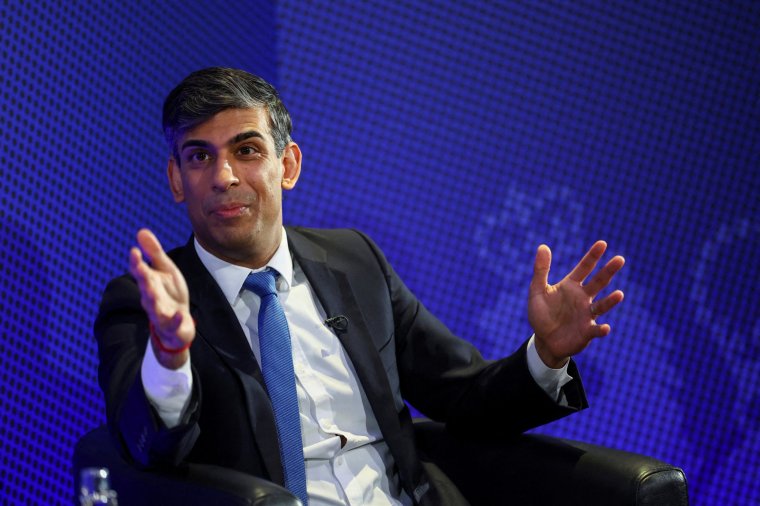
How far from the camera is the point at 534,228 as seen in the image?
4016 mm

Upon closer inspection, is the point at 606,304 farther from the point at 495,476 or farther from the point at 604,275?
the point at 495,476

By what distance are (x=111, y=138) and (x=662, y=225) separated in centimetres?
229

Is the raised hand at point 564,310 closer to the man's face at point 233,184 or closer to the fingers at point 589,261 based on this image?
the fingers at point 589,261

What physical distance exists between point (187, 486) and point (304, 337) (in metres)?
0.60

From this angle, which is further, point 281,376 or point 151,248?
point 281,376

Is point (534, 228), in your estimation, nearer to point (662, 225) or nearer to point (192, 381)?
point (662, 225)

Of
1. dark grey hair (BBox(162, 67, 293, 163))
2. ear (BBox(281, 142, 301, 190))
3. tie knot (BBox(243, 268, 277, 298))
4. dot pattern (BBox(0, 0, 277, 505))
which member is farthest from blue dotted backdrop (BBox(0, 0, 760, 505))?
tie knot (BBox(243, 268, 277, 298))

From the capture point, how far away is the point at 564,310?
232 cm

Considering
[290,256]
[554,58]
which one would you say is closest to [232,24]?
[554,58]

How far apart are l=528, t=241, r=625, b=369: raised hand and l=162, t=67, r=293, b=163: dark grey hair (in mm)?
759

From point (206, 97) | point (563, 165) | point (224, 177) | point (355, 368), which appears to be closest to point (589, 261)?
point (355, 368)

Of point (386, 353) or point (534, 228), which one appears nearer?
point (386, 353)

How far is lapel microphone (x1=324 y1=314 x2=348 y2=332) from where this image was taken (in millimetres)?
2357

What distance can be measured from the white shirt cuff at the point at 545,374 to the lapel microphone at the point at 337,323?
1.48ft
